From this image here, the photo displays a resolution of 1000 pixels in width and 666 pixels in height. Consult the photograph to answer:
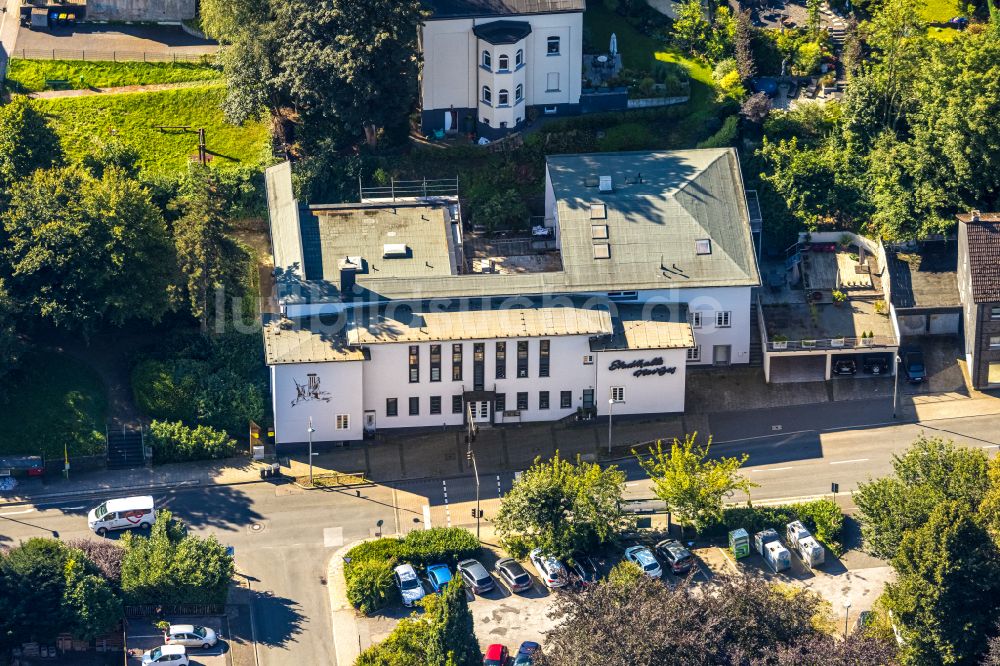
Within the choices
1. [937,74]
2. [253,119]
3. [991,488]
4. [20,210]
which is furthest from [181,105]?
[991,488]

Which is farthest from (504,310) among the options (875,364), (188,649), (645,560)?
(188,649)

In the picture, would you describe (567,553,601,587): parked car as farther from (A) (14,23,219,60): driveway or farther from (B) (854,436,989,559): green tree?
(A) (14,23,219,60): driveway

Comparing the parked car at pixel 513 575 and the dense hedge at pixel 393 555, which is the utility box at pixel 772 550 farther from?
the dense hedge at pixel 393 555

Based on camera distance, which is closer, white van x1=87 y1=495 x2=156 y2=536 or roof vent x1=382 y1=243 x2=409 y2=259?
white van x1=87 y1=495 x2=156 y2=536

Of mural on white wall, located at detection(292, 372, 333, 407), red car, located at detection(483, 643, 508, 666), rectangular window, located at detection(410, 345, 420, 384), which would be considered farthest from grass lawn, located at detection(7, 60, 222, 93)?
red car, located at detection(483, 643, 508, 666)

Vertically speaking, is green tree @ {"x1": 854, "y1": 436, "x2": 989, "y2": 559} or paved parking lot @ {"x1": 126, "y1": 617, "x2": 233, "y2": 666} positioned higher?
green tree @ {"x1": 854, "y1": 436, "x2": 989, "y2": 559}

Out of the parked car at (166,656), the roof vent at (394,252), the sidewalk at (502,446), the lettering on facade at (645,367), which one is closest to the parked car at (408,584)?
the sidewalk at (502,446)

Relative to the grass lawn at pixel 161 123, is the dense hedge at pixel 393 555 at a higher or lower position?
lower
